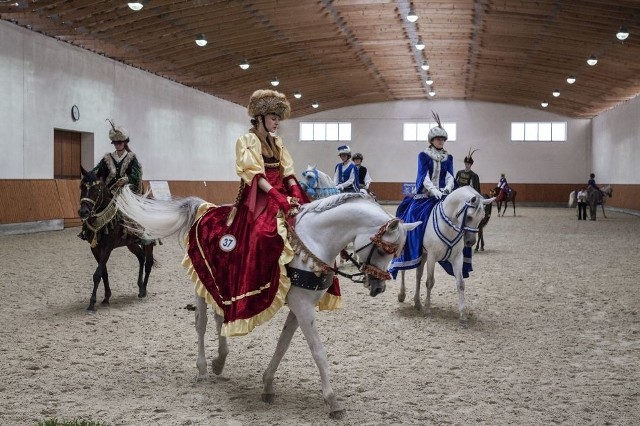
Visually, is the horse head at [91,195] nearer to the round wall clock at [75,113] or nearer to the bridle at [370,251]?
the bridle at [370,251]

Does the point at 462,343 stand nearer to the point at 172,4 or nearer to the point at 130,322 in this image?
the point at 130,322

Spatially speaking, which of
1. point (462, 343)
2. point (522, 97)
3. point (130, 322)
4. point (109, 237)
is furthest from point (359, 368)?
point (522, 97)

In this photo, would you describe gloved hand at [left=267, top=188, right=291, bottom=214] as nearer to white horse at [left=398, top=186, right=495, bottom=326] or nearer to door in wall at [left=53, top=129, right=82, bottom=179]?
white horse at [left=398, top=186, right=495, bottom=326]

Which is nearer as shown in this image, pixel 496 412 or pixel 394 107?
pixel 496 412

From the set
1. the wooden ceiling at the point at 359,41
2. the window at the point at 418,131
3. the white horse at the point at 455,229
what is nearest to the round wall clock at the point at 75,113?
the wooden ceiling at the point at 359,41

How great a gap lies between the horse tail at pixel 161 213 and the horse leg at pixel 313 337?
4.30 ft

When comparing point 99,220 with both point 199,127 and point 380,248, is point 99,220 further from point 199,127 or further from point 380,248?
point 199,127

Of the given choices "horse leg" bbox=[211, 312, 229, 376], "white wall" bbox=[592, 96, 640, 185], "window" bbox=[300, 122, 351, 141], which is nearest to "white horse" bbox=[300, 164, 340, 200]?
"horse leg" bbox=[211, 312, 229, 376]

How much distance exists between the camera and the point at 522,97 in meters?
35.8

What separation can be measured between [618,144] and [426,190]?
27318 mm

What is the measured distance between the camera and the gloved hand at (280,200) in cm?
470

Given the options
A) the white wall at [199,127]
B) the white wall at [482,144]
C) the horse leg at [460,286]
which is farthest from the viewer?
the white wall at [482,144]

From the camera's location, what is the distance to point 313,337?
4.57 meters

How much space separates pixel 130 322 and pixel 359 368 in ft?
9.70
